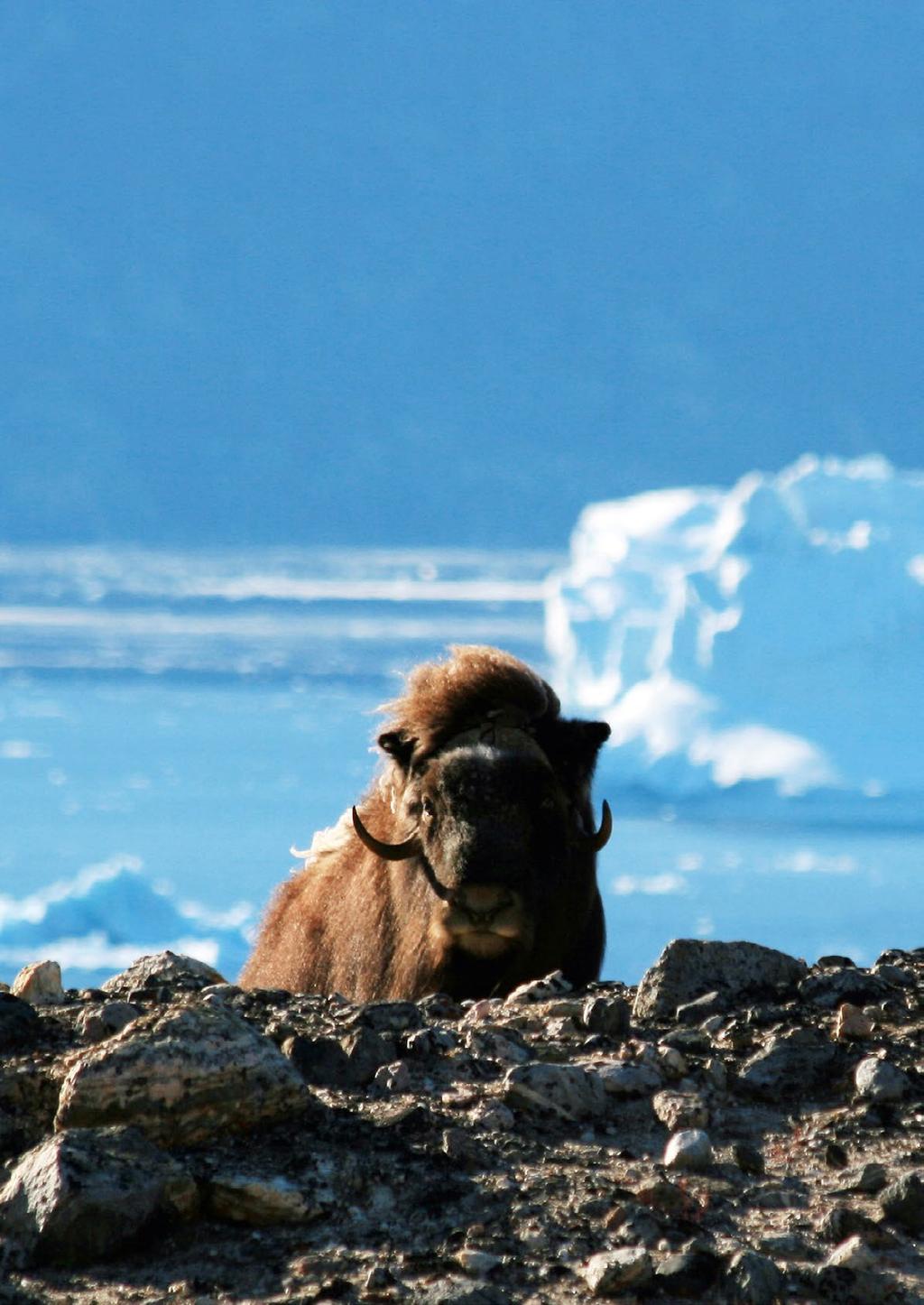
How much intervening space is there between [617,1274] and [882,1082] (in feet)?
3.90

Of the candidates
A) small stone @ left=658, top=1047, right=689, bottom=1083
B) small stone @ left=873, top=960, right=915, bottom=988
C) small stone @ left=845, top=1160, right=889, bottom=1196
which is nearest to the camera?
small stone @ left=845, top=1160, right=889, bottom=1196

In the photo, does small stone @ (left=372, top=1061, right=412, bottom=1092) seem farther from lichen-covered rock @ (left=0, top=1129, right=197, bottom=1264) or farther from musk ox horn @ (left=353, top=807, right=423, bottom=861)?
musk ox horn @ (left=353, top=807, right=423, bottom=861)

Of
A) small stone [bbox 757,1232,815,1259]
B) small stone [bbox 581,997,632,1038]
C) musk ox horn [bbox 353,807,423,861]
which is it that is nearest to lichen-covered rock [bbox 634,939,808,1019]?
small stone [bbox 581,997,632,1038]

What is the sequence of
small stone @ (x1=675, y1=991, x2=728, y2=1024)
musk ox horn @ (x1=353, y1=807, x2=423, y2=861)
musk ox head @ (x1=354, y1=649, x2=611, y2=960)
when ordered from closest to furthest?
small stone @ (x1=675, y1=991, x2=728, y2=1024)
musk ox head @ (x1=354, y1=649, x2=611, y2=960)
musk ox horn @ (x1=353, y1=807, x2=423, y2=861)

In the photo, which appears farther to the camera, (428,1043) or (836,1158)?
(428,1043)

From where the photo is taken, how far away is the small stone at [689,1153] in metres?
3.77

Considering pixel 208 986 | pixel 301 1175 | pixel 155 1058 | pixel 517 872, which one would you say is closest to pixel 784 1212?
pixel 301 1175

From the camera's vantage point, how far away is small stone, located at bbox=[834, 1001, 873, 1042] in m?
4.62

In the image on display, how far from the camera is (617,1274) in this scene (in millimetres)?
3230

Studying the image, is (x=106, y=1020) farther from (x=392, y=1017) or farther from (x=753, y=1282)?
(x=753, y=1282)

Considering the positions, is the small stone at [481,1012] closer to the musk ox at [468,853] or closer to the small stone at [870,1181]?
the small stone at [870,1181]

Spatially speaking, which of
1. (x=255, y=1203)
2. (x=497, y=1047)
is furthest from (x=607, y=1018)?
(x=255, y=1203)

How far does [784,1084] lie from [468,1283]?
1303mm

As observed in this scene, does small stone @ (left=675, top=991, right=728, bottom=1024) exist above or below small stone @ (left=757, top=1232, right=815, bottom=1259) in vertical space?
above
